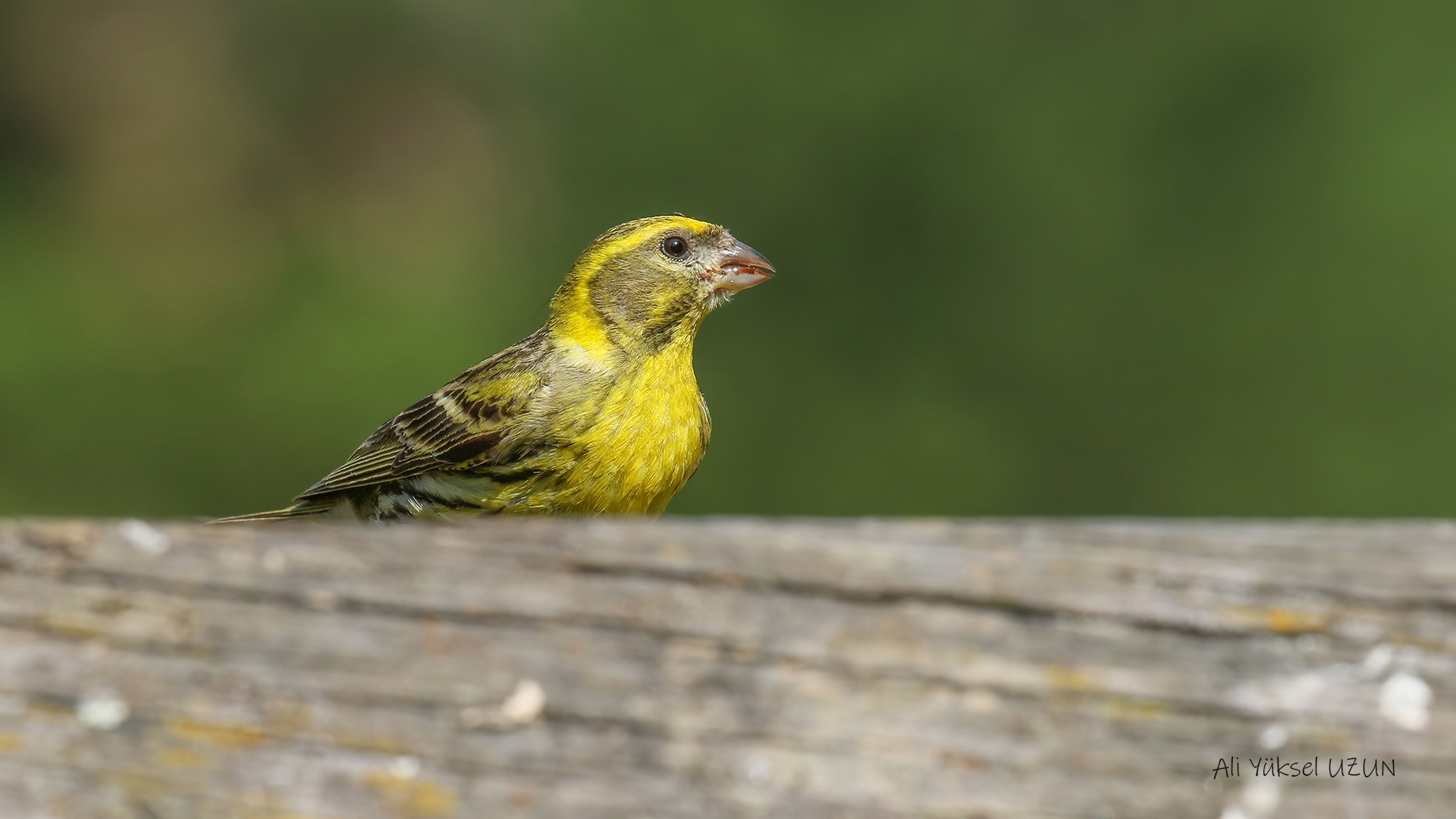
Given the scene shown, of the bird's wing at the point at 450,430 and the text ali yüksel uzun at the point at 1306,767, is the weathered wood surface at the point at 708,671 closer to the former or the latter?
the text ali yüksel uzun at the point at 1306,767

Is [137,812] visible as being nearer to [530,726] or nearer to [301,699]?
[301,699]

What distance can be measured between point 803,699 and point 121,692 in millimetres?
509

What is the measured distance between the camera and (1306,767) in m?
1.19

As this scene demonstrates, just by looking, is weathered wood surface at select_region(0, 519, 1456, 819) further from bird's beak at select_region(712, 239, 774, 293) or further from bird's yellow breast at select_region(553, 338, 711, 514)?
bird's beak at select_region(712, 239, 774, 293)

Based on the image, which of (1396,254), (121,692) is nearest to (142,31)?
(1396,254)

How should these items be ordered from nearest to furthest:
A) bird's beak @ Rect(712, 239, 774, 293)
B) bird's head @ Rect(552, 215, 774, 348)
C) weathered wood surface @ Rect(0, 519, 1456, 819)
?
weathered wood surface @ Rect(0, 519, 1456, 819), bird's head @ Rect(552, 215, 774, 348), bird's beak @ Rect(712, 239, 774, 293)

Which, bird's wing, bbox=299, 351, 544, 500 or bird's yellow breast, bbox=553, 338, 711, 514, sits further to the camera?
bird's wing, bbox=299, 351, 544, 500

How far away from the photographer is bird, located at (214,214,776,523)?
345 cm

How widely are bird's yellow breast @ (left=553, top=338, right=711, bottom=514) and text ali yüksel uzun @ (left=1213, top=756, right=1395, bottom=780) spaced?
2.26 metres

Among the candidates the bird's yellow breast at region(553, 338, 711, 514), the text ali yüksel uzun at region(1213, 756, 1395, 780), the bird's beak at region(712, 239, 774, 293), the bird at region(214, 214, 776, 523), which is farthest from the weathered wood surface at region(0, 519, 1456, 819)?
the bird's beak at region(712, 239, 774, 293)

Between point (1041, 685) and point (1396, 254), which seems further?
point (1396, 254)

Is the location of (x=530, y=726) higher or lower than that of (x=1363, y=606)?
lower

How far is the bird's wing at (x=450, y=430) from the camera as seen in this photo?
12.3 feet

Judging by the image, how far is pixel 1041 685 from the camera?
117 cm
